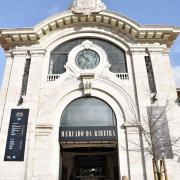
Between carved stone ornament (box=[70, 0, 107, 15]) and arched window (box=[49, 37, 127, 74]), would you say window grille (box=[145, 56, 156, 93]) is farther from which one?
carved stone ornament (box=[70, 0, 107, 15])

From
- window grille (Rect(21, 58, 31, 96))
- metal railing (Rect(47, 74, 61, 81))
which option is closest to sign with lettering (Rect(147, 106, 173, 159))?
metal railing (Rect(47, 74, 61, 81))

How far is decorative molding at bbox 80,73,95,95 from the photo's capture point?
17.3 metres

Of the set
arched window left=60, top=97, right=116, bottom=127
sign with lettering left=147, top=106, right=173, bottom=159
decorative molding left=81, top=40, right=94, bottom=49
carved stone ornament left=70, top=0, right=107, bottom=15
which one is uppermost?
carved stone ornament left=70, top=0, right=107, bottom=15

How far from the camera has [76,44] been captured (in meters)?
19.5

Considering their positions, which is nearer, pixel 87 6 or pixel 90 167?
pixel 90 167

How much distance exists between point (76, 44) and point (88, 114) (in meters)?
5.78

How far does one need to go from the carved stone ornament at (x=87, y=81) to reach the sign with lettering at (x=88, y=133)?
8.43 feet

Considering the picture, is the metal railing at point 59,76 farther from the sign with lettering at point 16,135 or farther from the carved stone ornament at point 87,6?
the carved stone ornament at point 87,6

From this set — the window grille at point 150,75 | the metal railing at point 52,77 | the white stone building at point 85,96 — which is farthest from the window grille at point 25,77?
the window grille at point 150,75

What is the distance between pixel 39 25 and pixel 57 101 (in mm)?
6099

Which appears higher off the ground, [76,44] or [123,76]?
[76,44]

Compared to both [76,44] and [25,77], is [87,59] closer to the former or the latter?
[76,44]

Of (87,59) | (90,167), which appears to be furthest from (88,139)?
(87,59)

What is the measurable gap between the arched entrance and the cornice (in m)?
5.88
